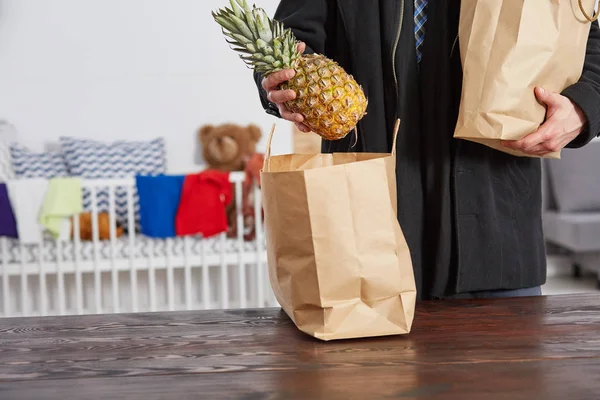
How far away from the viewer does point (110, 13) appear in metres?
4.27

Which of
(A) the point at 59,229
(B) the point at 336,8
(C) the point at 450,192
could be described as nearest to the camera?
(C) the point at 450,192

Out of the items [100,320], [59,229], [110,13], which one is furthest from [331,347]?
[110,13]

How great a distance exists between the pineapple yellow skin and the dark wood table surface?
286 mm

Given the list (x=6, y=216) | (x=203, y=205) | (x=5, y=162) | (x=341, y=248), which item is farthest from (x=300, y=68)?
(x=5, y=162)

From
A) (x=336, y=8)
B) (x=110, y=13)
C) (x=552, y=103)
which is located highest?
(x=110, y=13)

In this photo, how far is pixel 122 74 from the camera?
14.1 feet

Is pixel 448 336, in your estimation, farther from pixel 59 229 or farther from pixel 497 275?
pixel 59 229

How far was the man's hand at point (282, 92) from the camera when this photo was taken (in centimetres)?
102

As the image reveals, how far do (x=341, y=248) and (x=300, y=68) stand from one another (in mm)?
310

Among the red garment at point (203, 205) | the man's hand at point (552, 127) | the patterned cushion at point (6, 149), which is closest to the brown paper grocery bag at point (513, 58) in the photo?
the man's hand at point (552, 127)

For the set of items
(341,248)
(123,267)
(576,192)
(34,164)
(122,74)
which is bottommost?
(123,267)

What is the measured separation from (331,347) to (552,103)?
1.79ft

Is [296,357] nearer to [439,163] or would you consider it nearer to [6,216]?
[439,163]

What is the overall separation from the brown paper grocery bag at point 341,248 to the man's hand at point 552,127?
33 centimetres
